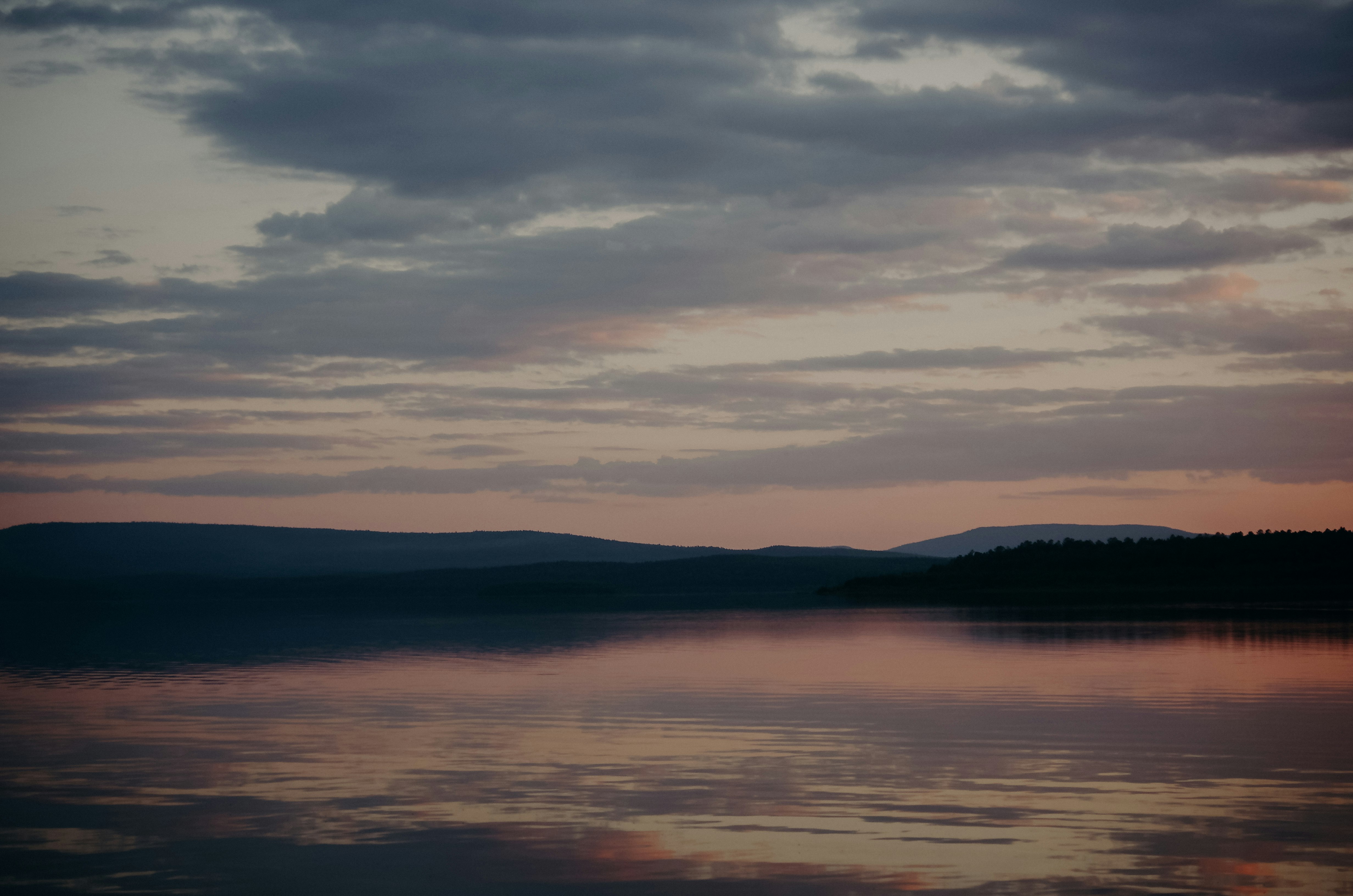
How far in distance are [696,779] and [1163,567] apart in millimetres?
112407

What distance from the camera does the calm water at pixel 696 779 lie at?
12.1m

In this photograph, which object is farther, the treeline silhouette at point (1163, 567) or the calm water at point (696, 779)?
the treeline silhouette at point (1163, 567)

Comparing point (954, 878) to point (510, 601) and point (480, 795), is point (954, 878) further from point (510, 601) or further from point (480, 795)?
point (510, 601)

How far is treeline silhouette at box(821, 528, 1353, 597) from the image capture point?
112 metres

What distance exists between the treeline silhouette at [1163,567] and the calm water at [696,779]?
8496cm

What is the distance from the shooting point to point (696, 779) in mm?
16672

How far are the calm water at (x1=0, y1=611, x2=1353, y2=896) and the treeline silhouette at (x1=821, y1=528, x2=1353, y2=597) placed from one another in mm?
84960

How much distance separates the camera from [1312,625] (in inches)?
1877

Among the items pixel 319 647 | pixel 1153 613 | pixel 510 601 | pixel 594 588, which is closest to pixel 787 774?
pixel 319 647

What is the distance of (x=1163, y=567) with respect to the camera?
391 feet

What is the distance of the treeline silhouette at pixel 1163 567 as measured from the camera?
11225cm

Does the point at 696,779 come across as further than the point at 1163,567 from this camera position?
No

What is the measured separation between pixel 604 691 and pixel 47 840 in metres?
14.9

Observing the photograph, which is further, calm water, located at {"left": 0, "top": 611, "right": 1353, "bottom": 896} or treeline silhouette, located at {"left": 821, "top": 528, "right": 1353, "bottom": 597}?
treeline silhouette, located at {"left": 821, "top": 528, "right": 1353, "bottom": 597}
